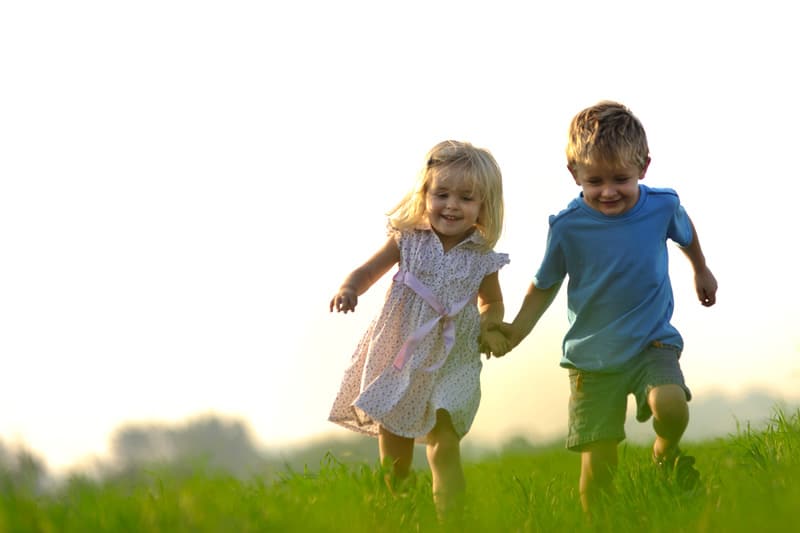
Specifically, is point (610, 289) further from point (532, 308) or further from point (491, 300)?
point (491, 300)

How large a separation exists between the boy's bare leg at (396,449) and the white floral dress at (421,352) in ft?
0.27

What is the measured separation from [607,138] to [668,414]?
4.65 feet

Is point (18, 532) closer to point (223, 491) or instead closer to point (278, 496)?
point (223, 491)

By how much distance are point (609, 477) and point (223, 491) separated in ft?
8.05

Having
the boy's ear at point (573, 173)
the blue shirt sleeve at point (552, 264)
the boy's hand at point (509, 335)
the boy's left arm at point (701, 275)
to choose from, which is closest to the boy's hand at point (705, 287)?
the boy's left arm at point (701, 275)

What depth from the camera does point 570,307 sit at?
5621 mm

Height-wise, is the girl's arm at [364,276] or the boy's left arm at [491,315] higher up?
the girl's arm at [364,276]

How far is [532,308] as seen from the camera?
18.6ft

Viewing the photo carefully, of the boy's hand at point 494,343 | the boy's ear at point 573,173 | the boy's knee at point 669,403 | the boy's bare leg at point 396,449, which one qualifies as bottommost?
the boy's bare leg at point 396,449

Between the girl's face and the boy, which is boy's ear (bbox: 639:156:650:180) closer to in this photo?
the boy

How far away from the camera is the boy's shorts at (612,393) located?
535 cm

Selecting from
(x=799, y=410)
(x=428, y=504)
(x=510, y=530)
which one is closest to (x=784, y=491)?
(x=510, y=530)

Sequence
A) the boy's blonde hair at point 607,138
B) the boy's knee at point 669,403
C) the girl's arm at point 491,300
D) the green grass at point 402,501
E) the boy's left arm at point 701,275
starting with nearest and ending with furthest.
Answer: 1. the green grass at point 402,501
2. the boy's knee at point 669,403
3. the boy's blonde hair at point 607,138
4. the girl's arm at point 491,300
5. the boy's left arm at point 701,275

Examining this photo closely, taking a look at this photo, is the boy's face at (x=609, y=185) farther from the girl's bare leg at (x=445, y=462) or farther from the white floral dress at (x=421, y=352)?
the girl's bare leg at (x=445, y=462)
